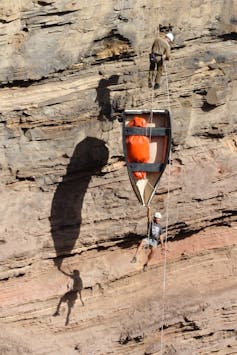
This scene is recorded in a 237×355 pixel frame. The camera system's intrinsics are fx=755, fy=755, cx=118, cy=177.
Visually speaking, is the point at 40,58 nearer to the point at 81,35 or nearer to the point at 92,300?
the point at 81,35

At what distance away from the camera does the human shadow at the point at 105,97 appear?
11492 millimetres

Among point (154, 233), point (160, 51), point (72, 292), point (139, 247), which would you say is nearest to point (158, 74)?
point (160, 51)

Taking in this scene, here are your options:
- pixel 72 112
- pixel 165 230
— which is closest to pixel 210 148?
pixel 165 230

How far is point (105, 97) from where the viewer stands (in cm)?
1159

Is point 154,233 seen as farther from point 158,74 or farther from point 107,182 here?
point 158,74

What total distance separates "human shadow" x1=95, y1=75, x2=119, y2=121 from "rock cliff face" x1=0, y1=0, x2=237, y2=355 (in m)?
0.02

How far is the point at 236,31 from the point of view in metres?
12.0

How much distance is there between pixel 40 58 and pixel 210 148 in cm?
333

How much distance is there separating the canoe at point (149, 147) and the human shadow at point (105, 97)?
51 cm

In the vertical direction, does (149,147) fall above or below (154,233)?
above

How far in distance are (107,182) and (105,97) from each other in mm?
1403

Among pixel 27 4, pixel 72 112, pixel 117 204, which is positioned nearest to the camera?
pixel 27 4

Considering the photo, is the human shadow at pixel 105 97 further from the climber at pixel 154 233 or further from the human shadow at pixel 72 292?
the human shadow at pixel 72 292

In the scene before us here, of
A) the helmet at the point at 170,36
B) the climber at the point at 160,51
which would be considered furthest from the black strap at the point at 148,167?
the helmet at the point at 170,36
